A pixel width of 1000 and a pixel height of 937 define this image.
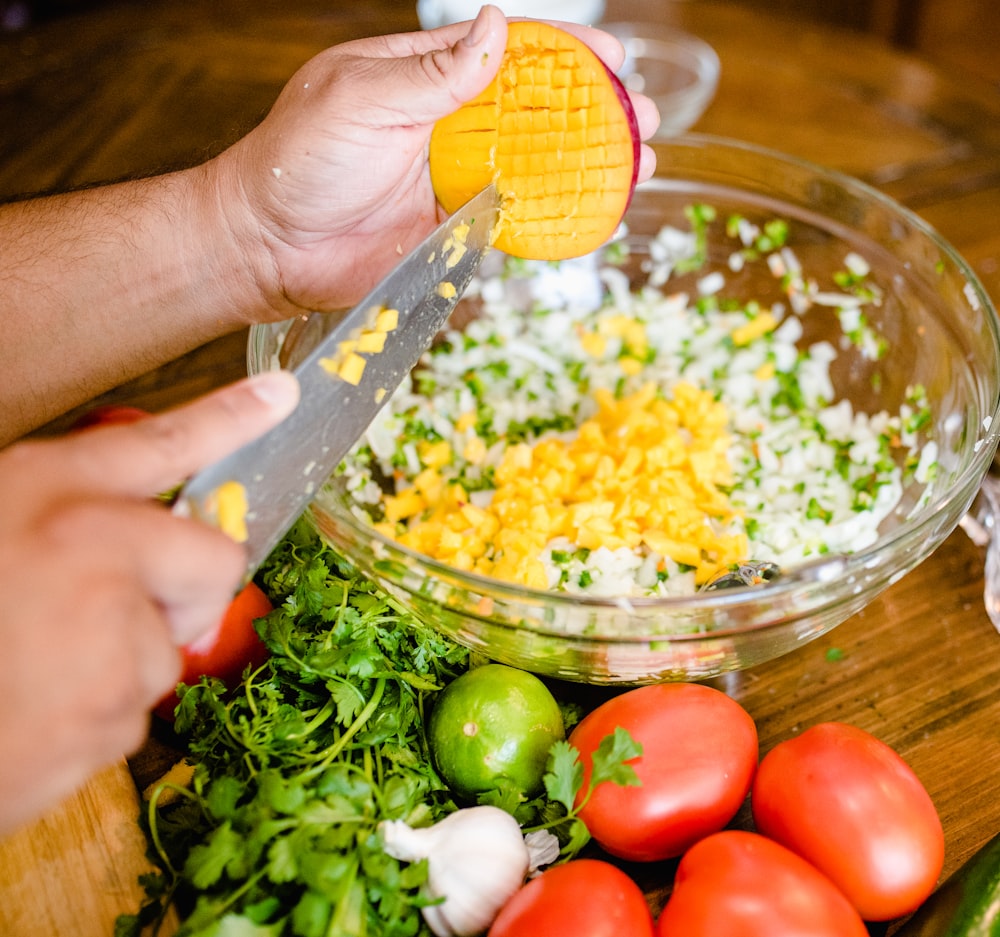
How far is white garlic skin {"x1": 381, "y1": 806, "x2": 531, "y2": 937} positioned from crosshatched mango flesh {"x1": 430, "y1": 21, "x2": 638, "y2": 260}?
70 centimetres

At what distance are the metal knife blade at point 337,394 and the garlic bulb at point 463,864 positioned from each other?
1.01 feet

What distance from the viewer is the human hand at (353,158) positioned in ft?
3.43

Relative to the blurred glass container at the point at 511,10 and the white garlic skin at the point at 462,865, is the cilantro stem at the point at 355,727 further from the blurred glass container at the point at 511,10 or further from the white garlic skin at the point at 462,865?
the blurred glass container at the point at 511,10

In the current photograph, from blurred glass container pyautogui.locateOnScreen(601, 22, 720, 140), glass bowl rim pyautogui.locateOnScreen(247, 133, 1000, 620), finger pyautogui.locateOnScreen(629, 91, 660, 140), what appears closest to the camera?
glass bowl rim pyautogui.locateOnScreen(247, 133, 1000, 620)

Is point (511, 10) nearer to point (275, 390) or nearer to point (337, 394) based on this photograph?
point (337, 394)

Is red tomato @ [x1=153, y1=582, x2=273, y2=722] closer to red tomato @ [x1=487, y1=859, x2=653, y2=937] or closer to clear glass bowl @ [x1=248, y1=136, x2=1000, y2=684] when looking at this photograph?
clear glass bowl @ [x1=248, y1=136, x2=1000, y2=684]

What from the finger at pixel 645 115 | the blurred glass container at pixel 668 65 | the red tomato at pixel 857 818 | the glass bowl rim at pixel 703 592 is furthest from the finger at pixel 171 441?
the blurred glass container at pixel 668 65

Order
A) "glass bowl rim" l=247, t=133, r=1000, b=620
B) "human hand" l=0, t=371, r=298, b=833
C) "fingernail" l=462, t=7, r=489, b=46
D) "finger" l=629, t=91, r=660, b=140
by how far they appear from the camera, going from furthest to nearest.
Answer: "finger" l=629, t=91, r=660, b=140
"fingernail" l=462, t=7, r=489, b=46
"glass bowl rim" l=247, t=133, r=1000, b=620
"human hand" l=0, t=371, r=298, b=833

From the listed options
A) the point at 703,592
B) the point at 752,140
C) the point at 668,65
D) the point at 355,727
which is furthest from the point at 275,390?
the point at 668,65

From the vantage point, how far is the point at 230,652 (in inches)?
41.2

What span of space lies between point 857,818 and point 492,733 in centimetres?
36

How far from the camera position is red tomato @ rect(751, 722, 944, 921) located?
2.73 ft

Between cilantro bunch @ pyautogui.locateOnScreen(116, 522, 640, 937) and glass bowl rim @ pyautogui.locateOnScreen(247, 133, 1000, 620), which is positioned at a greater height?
glass bowl rim @ pyautogui.locateOnScreen(247, 133, 1000, 620)

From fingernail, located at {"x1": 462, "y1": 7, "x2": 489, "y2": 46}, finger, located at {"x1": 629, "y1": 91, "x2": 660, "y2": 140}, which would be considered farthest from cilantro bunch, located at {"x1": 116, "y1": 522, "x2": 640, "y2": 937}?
finger, located at {"x1": 629, "y1": 91, "x2": 660, "y2": 140}
